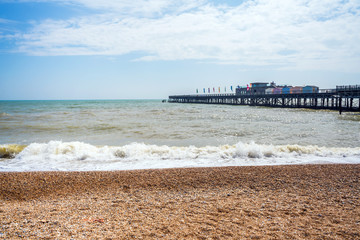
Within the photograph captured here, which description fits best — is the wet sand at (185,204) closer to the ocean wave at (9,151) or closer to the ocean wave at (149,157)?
the ocean wave at (149,157)

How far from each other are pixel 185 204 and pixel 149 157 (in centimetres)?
460

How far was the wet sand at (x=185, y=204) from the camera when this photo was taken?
3377 mm

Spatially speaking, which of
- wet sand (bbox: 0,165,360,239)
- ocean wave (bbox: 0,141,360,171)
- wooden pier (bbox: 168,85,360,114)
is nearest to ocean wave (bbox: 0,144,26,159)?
ocean wave (bbox: 0,141,360,171)

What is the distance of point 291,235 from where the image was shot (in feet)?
10.8

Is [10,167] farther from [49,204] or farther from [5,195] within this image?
[49,204]

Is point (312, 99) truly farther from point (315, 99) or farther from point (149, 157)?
point (149, 157)

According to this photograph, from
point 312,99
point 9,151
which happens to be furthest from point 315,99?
point 9,151

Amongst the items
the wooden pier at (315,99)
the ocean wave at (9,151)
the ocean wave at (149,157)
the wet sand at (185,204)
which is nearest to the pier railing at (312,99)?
the wooden pier at (315,99)

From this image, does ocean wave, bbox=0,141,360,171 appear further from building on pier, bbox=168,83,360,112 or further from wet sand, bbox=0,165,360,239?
building on pier, bbox=168,83,360,112

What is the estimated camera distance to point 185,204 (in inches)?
173

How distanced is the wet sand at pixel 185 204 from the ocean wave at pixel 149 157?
1.32 meters

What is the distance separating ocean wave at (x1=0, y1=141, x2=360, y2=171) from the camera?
7.91m

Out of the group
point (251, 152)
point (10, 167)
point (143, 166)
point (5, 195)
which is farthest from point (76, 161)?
point (251, 152)

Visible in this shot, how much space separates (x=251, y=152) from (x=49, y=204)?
6.60 metres
